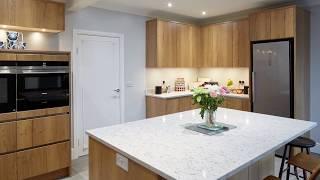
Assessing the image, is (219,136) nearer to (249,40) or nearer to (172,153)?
(172,153)

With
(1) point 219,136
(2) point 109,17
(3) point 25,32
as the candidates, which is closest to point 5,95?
(3) point 25,32

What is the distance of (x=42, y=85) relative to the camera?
321 cm

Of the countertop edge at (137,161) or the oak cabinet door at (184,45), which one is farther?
the oak cabinet door at (184,45)

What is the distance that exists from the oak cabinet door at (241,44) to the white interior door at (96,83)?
236cm

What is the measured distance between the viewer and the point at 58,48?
3869 mm

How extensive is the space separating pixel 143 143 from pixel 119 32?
10.5 ft

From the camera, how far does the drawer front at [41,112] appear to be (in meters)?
3.03

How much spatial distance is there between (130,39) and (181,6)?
46.0 inches

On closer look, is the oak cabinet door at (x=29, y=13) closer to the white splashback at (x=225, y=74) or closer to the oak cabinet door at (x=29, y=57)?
the oak cabinet door at (x=29, y=57)

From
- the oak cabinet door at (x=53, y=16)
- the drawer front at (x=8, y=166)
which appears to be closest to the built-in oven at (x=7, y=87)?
the drawer front at (x=8, y=166)

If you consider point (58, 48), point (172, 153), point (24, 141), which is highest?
point (58, 48)

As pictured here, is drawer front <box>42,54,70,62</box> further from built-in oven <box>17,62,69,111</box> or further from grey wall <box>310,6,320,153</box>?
grey wall <box>310,6,320,153</box>

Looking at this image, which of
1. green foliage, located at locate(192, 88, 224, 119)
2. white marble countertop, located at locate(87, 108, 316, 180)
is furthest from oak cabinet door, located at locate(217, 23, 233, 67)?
green foliage, located at locate(192, 88, 224, 119)

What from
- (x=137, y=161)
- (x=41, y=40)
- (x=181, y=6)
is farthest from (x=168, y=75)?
(x=137, y=161)
